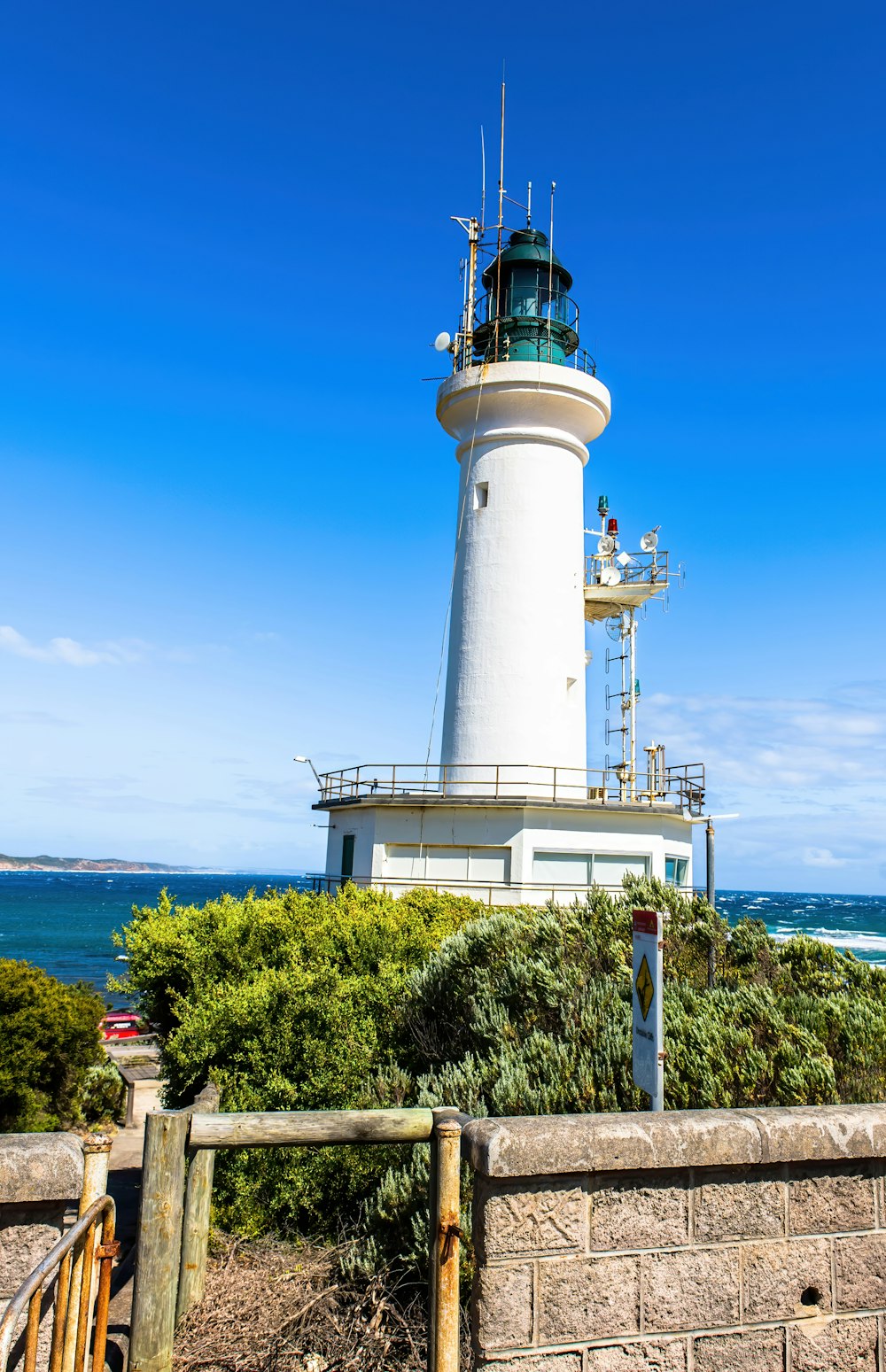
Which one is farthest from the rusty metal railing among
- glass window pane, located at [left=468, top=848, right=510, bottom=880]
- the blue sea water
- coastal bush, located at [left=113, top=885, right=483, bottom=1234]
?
the blue sea water

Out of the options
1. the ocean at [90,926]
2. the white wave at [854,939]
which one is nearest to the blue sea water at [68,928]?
the ocean at [90,926]

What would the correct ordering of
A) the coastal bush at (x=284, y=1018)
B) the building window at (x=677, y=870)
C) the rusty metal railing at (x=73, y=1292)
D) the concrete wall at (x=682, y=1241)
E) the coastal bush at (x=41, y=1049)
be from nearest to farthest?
the rusty metal railing at (x=73, y=1292), the concrete wall at (x=682, y=1241), the coastal bush at (x=284, y=1018), the coastal bush at (x=41, y=1049), the building window at (x=677, y=870)

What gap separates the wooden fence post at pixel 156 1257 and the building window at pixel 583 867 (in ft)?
43.4

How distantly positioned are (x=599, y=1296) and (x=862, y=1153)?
1.19 metres

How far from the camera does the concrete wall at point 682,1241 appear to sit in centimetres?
357

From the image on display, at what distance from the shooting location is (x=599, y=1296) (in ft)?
12.0

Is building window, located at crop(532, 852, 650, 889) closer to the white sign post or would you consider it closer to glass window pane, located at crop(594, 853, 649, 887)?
glass window pane, located at crop(594, 853, 649, 887)

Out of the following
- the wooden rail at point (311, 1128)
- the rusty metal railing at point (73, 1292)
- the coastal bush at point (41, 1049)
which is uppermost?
the wooden rail at point (311, 1128)

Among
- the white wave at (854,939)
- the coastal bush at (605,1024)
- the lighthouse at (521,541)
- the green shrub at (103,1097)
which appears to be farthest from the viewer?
the white wave at (854,939)

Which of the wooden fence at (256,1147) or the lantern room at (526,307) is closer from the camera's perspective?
the wooden fence at (256,1147)

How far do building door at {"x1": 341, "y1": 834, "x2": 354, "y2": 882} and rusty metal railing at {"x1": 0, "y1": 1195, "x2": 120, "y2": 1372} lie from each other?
52.8 feet

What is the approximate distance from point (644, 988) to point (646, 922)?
13.1 inches

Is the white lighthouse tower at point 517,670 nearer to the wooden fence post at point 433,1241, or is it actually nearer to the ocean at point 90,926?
the wooden fence post at point 433,1241

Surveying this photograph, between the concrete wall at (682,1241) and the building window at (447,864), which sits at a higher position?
the building window at (447,864)
